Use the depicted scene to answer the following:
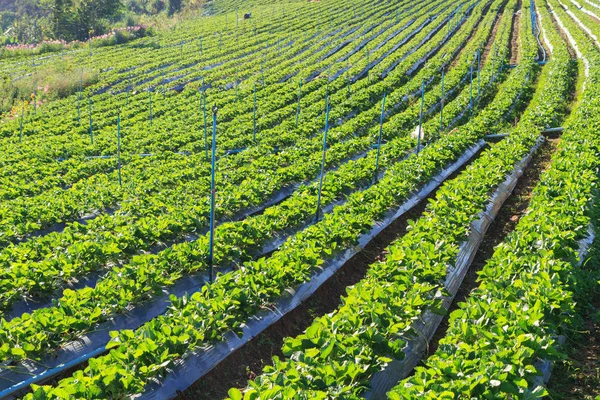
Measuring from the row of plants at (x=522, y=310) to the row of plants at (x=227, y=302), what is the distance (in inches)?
92.3

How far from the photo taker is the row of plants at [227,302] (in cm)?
521

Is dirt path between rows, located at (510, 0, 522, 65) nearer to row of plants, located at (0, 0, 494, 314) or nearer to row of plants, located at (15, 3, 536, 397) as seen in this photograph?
row of plants, located at (0, 0, 494, 314)

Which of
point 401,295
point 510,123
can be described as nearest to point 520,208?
point 401,295

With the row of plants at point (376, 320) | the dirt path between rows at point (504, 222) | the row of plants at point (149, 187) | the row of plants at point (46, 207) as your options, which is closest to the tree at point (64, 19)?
the row of plants at point (149, 187)

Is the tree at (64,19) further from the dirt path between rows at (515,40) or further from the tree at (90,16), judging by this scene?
the dirt path between rows at (515,40)

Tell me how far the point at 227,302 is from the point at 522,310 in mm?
3259

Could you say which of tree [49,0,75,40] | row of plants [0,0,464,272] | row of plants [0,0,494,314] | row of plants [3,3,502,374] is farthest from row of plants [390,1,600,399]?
tree [49,0,75,40]

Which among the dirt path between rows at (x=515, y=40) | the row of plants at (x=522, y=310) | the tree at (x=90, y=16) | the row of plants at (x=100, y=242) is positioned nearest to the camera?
the row of plants at (x=522, y=310)

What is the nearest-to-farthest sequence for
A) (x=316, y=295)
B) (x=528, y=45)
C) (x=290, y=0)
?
(x=316, y=295)
(x=528, y=45)
(x=290, y=0)

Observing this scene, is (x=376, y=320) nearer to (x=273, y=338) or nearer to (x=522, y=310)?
(x=522, y=310)

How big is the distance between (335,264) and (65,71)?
32064 millimetres

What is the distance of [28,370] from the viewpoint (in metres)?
6.00

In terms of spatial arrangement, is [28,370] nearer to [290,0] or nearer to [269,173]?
[269,173]

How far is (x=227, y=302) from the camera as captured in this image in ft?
21.6
